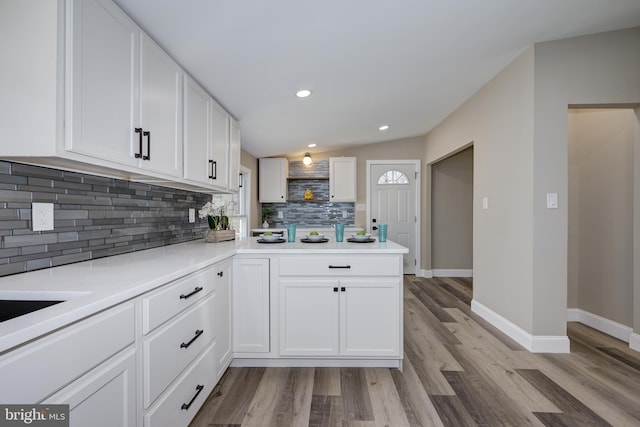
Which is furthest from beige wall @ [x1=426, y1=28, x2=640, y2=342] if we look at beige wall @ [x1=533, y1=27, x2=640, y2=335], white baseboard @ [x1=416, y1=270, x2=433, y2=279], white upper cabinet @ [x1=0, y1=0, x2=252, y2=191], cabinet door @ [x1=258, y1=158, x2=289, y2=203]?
cabinet door @ [x1=258, y1=158, x2=289, y2=203]

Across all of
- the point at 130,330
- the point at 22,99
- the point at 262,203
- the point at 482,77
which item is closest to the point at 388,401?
the point at 130,330

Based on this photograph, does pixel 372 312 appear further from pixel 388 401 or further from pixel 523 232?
pixel 523 232

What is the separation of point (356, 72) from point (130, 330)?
2420 mm

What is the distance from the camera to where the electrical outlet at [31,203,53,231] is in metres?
1.30

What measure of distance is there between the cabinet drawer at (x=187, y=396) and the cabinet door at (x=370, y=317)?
0.89 meters

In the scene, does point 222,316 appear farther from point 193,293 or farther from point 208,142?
point 208,142

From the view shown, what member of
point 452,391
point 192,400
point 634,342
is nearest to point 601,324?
point 634,342

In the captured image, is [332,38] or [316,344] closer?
[332,38]

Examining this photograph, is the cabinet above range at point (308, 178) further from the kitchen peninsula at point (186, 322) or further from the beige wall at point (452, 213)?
the kitchen peninsula at point (186, 322)

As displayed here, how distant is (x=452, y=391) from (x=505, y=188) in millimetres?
1918

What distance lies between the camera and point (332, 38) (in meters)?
2.02

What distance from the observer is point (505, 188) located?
2.89 m

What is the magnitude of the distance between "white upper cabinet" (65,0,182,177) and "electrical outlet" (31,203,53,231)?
366 mm

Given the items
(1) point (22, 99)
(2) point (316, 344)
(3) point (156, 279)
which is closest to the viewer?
(1) point (22, 99)
